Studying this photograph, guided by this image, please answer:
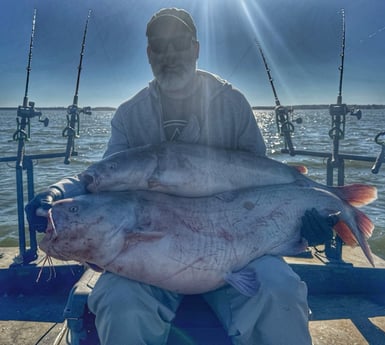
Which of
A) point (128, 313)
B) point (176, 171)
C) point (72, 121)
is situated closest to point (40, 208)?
point (128, 313)

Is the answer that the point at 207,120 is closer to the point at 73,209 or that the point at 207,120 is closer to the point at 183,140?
the point at 183,140

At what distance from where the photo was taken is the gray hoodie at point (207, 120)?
354 centimetres

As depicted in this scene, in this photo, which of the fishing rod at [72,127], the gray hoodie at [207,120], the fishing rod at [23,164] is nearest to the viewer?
the gray hoodie at [207,120]

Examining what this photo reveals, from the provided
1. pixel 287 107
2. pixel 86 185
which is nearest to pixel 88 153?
pixel 287 107

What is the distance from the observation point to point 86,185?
2.87 m

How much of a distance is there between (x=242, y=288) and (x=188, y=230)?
0.52 meters

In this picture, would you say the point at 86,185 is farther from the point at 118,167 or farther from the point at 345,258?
the point at 345,258

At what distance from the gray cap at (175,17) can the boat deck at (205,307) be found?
225 cm

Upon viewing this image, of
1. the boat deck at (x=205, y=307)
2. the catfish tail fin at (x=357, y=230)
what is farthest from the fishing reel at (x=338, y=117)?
the catfish tail fin at (x=357, y=230)

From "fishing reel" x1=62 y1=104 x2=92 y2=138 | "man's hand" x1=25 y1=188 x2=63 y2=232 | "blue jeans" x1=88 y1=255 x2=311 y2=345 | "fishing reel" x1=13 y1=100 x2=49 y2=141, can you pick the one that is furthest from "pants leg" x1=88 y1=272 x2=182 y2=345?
"fishing reel" x1=62 y1=104 x2=92 y2=138

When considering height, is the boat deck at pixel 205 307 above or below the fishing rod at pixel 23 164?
below

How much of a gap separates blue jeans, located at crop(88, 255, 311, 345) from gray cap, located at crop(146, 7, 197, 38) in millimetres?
2164

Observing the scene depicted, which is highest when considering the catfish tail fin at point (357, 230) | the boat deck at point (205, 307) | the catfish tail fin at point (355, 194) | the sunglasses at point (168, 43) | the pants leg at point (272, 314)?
the sunglasses at point (168, 43)

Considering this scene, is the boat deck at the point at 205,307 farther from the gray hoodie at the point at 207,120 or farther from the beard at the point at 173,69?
the beard at the point at 173,69
